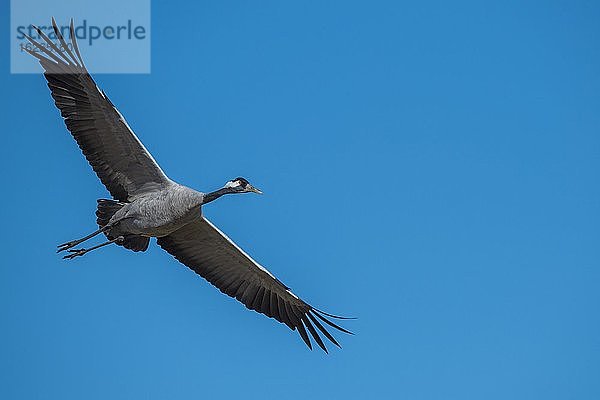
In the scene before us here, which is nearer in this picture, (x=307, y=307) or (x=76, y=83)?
(x=76, y=83)

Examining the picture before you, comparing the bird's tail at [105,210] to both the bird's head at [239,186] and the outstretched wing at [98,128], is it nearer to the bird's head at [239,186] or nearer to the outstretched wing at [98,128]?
the outstretched wing at [98,128]

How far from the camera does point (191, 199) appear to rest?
60.3 feet

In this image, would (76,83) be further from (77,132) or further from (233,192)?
(233,192)

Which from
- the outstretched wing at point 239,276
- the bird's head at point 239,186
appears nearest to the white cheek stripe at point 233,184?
the bird's head at point 239,186

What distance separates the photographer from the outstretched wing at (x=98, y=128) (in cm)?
1830

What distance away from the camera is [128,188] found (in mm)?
19406

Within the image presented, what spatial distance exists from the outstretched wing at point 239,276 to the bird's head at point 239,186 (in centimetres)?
150

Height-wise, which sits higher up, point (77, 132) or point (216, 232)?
point (77, 132)

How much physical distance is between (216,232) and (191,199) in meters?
1.64

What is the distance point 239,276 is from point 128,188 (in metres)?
3.18

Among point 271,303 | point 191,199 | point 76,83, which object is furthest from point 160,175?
point 271,303

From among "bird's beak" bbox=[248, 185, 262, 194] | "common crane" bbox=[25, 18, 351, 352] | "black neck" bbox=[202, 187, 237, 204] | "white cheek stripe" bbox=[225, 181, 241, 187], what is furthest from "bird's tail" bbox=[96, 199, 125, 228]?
"bird's beak" bbox=[248, 185, 262, 194]

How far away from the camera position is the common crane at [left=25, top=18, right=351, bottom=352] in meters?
18.4

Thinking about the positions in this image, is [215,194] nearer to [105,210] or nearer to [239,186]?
[239,186]
